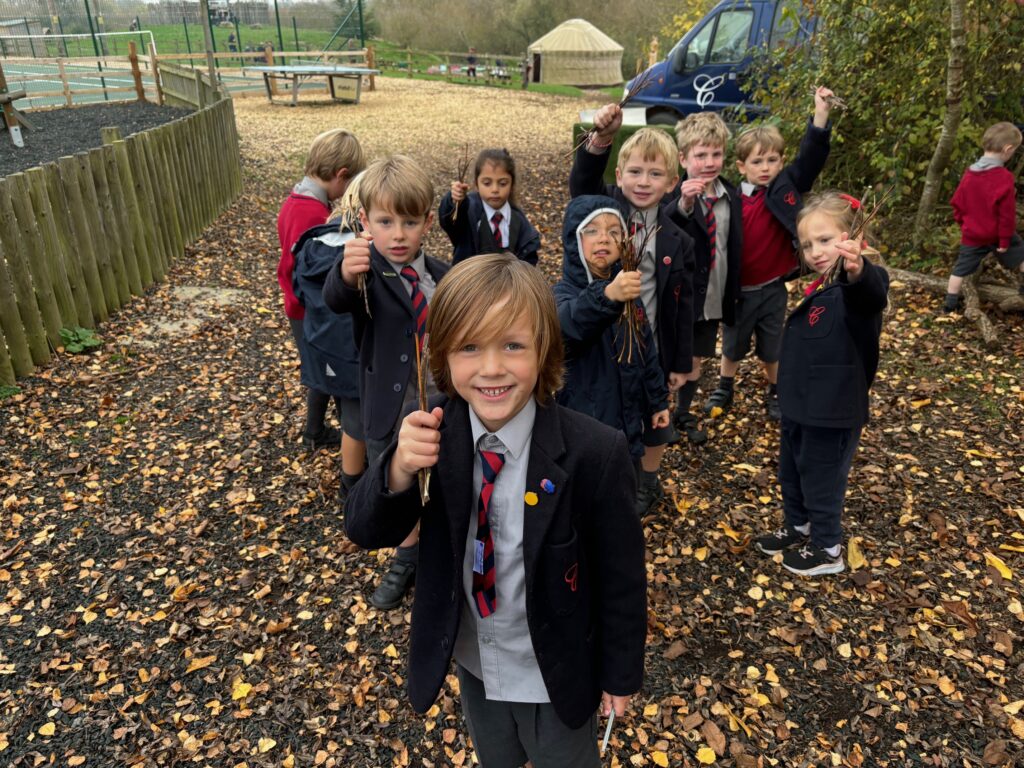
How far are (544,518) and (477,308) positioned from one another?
0.52 meters

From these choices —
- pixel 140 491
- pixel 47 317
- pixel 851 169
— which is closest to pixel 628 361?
pixel 140 491

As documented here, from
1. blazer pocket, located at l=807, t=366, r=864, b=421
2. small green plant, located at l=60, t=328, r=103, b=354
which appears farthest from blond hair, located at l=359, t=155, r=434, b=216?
small green plant, located at l=60, t=328, r=103, b=354

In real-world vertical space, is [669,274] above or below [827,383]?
above

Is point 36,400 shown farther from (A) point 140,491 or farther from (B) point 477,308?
(B) point 477,308

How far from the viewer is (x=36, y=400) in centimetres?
498

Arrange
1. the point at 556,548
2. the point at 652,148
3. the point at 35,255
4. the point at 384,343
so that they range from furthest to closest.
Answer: the point at 35,255
the point at 652,148
the point at 384,343
the point at 556,548

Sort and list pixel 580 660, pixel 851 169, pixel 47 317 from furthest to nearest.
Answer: pixel 851 169
pixel 47 317
pixel 580 660

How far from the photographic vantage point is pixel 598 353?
9.63 feet

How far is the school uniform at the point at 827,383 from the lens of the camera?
2.97 metres

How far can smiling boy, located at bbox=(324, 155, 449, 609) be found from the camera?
8.97 feet

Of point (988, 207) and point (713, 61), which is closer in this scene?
point (988, 207)

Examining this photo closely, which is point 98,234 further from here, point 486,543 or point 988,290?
point 988,290

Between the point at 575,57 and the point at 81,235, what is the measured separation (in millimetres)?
29019

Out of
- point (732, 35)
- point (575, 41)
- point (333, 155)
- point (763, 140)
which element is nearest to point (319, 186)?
point (333, 155)
